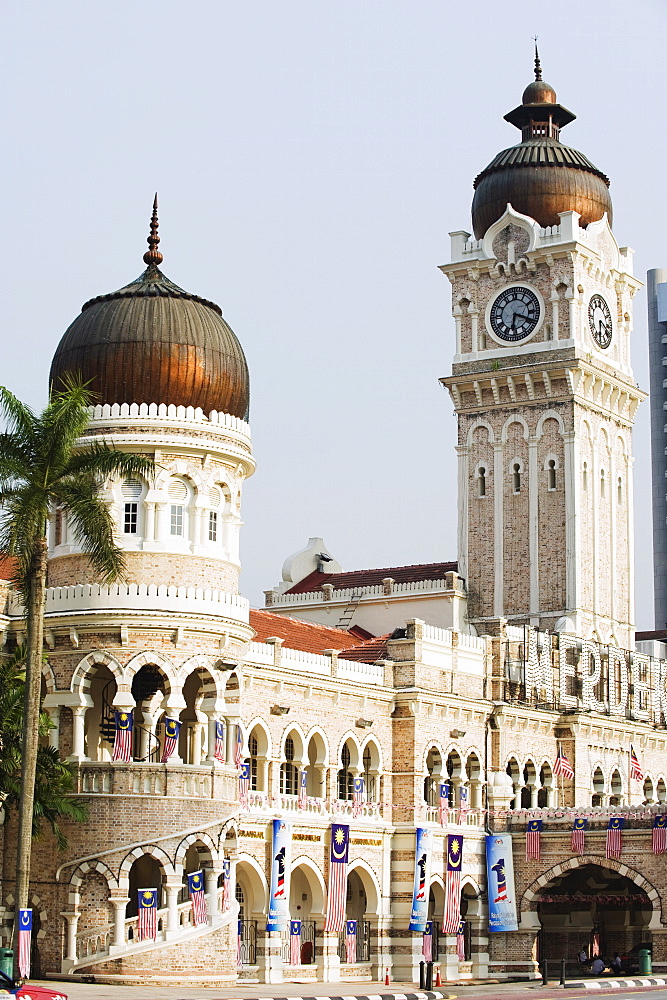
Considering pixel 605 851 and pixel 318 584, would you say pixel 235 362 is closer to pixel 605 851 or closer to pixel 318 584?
pixel 605 851

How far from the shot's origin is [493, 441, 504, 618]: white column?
7025 centimetres

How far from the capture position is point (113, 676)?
4466 centimetres

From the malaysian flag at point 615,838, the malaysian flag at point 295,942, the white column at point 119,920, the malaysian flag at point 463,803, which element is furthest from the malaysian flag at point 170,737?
the malaysian flag at point 615,838

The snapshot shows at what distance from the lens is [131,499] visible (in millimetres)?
44438

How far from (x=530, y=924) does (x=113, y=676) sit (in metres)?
20.6

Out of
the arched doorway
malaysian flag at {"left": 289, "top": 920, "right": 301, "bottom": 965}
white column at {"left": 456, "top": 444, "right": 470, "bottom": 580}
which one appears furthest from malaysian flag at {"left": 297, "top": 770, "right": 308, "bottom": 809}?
white column at {"left": 456, "top": 444, "right": 470, "bottom": 580}

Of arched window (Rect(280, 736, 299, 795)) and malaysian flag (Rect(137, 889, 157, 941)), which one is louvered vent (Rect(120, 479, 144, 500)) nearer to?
malaysian flag (Rect(137, 889, 157, 941))

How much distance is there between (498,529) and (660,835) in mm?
18399

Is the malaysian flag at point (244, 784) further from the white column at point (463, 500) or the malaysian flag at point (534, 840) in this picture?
the white column at point (463, 500)

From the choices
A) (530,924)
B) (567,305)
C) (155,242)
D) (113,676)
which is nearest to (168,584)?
(113,676)

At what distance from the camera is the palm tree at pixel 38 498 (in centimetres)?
3712

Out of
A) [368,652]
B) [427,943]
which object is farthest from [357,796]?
[368,652]

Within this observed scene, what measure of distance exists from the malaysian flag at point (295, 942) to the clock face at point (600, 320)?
3059 cm

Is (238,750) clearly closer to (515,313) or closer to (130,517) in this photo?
(130,517)
